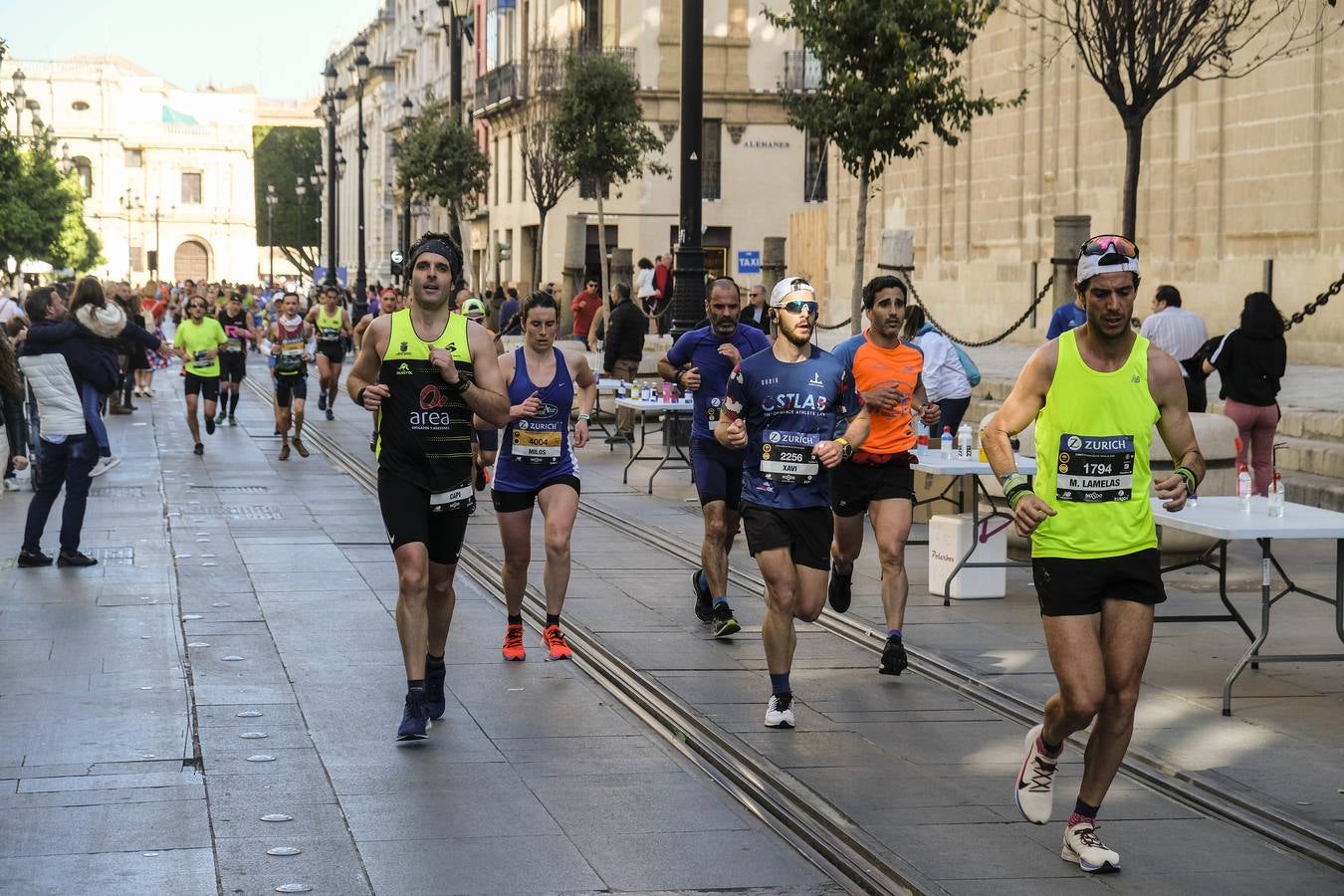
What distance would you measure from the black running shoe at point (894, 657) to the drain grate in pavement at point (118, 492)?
10474mm

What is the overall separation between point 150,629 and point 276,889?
5.07 meters

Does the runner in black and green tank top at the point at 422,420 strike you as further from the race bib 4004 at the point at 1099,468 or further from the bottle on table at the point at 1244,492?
the bottle on table at the point at 1244,492

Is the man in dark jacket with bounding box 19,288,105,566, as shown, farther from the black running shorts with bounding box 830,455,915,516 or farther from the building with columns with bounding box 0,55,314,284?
the building with columns with bounding box 0,55,314,284

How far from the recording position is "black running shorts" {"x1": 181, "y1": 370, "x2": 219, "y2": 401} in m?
23.7

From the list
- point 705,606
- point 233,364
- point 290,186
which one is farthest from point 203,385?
point 290,186

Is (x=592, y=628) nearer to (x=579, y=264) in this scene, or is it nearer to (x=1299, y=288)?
Result: (x=1299, y=288)

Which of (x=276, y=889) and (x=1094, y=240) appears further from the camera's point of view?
(x=1094, y=240)

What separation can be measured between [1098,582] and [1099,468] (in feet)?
1.17

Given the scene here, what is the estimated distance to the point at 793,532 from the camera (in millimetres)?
8430

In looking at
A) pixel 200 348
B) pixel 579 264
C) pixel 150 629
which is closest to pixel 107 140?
pixel 579 264

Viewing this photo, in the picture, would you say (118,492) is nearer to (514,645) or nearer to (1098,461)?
(514,645)

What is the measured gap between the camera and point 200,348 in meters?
24.1

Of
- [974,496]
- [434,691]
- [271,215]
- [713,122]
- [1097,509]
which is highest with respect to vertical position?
[713,122]

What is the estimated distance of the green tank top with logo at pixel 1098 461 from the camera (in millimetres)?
6273
